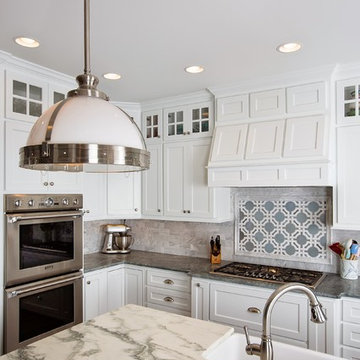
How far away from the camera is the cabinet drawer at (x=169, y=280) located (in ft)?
10.3

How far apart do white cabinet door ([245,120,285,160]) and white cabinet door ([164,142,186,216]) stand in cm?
78

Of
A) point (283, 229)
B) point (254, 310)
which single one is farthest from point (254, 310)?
point (283, 229)

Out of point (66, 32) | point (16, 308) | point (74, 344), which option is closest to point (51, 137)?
point (74, 344)

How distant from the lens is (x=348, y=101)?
269 centimetres

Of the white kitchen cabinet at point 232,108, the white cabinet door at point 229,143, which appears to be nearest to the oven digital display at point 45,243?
the white cabinet door at point 229,143

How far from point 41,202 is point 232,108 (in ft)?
5.97

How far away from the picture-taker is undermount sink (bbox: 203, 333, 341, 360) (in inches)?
55.7

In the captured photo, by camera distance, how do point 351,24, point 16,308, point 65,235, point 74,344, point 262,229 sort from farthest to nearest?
point 262,229 → point 65,235 → point 16,308 → point 351,24 → point 74,344

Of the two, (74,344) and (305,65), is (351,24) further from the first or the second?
(74,344)

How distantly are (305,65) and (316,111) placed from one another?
0.37 m

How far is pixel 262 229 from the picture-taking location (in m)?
3.28

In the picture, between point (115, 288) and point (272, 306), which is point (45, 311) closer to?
point (115, 288)

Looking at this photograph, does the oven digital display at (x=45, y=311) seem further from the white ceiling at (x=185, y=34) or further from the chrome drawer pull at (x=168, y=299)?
the white ceiling at (x=185, y=34)

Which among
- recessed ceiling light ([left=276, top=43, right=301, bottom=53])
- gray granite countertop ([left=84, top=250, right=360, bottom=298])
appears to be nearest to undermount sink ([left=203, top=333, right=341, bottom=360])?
gray granite countertop ([left=84, top=250, right=360, bottom=298])
